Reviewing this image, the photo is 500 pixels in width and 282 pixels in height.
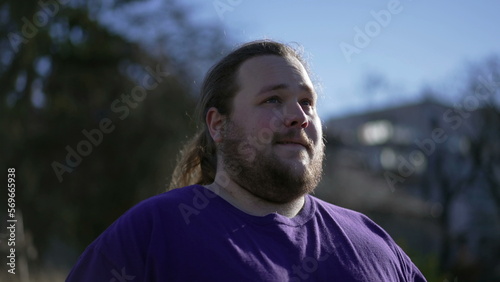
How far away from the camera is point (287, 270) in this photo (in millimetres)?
2035

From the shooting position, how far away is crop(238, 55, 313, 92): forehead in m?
2.40

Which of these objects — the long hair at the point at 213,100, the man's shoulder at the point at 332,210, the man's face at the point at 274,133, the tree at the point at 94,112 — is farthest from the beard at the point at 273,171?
the tree at the point at 94,112

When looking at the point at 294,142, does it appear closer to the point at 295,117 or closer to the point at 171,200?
the point at 295,117

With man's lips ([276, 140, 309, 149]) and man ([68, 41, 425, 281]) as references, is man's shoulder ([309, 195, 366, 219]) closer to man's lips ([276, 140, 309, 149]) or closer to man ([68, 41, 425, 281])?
man ([68, 41, 425, 281])

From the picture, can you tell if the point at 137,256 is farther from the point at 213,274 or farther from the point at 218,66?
the point at 218,66

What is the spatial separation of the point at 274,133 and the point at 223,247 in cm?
46

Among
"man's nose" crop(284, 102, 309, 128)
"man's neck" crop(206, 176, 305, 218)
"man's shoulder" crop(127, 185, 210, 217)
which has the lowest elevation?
"man's neck" crop(206, 176, 305, 218)

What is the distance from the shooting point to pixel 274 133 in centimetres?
226

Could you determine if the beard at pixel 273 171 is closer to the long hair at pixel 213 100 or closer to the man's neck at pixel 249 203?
the man's neck at pixel 249 203

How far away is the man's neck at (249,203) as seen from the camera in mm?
2258

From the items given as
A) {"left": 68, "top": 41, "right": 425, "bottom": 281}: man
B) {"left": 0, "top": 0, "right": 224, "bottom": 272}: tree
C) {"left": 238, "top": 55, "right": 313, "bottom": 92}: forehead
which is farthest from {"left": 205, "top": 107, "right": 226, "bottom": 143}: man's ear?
{"left": 0, "top": 0, "right": 224, "bottom": 272}: tree

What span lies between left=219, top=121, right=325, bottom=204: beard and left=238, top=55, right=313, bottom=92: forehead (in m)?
0.21

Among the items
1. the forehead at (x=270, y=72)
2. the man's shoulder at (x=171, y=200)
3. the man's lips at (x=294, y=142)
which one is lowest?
the man's shoulder at (x=171, y=200)

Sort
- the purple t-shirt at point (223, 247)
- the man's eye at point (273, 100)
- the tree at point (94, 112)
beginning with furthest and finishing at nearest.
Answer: the tree at point (94, 112)
the man's eye at point (273, 100)
the purple t-shirt at point (223, 247)
